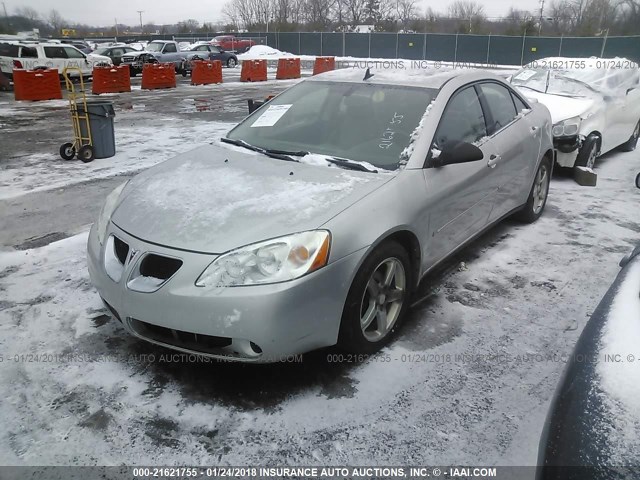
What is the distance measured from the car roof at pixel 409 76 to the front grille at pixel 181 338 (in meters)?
2.37

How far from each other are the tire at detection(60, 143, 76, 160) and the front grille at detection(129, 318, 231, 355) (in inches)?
247

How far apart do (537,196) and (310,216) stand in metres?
3.52

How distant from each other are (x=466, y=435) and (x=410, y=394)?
0.37 m

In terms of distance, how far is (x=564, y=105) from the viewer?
7098mm

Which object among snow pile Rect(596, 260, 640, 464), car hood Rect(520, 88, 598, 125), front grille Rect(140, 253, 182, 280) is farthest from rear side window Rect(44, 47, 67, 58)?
snow pile Rect(596, 260, 640, 464)

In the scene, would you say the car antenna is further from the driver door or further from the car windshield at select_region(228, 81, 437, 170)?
the driver door

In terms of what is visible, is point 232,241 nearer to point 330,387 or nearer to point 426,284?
point 330,387

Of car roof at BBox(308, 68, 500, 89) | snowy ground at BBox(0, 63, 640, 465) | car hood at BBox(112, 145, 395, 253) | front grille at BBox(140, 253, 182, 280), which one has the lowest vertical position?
snowy ground at BBox(0, 63, 640, 465)

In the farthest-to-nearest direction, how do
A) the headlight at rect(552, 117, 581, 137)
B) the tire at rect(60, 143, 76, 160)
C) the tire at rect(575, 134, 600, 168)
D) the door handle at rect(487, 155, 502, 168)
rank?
the tire at rect(60, 143, 76, 160) < the tire at rect(575, 134, 600, 168) < the headlight at rect(552, 117, 581, 137) < the door handle at rect(487, 155, 502, 168)

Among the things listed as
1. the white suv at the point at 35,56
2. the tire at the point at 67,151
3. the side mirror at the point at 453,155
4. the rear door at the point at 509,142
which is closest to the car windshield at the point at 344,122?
the side mirror at the point at 453,155

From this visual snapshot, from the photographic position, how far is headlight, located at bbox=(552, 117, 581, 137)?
6.61 metres

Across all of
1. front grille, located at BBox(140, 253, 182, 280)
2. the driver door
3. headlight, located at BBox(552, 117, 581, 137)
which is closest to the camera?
front grille, located at BBox(140, 253, 182, 280)

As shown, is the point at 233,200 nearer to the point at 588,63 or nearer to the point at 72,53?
the point at 588,63

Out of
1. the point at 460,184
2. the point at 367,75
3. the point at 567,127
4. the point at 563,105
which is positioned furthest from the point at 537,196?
the point at 563,105
